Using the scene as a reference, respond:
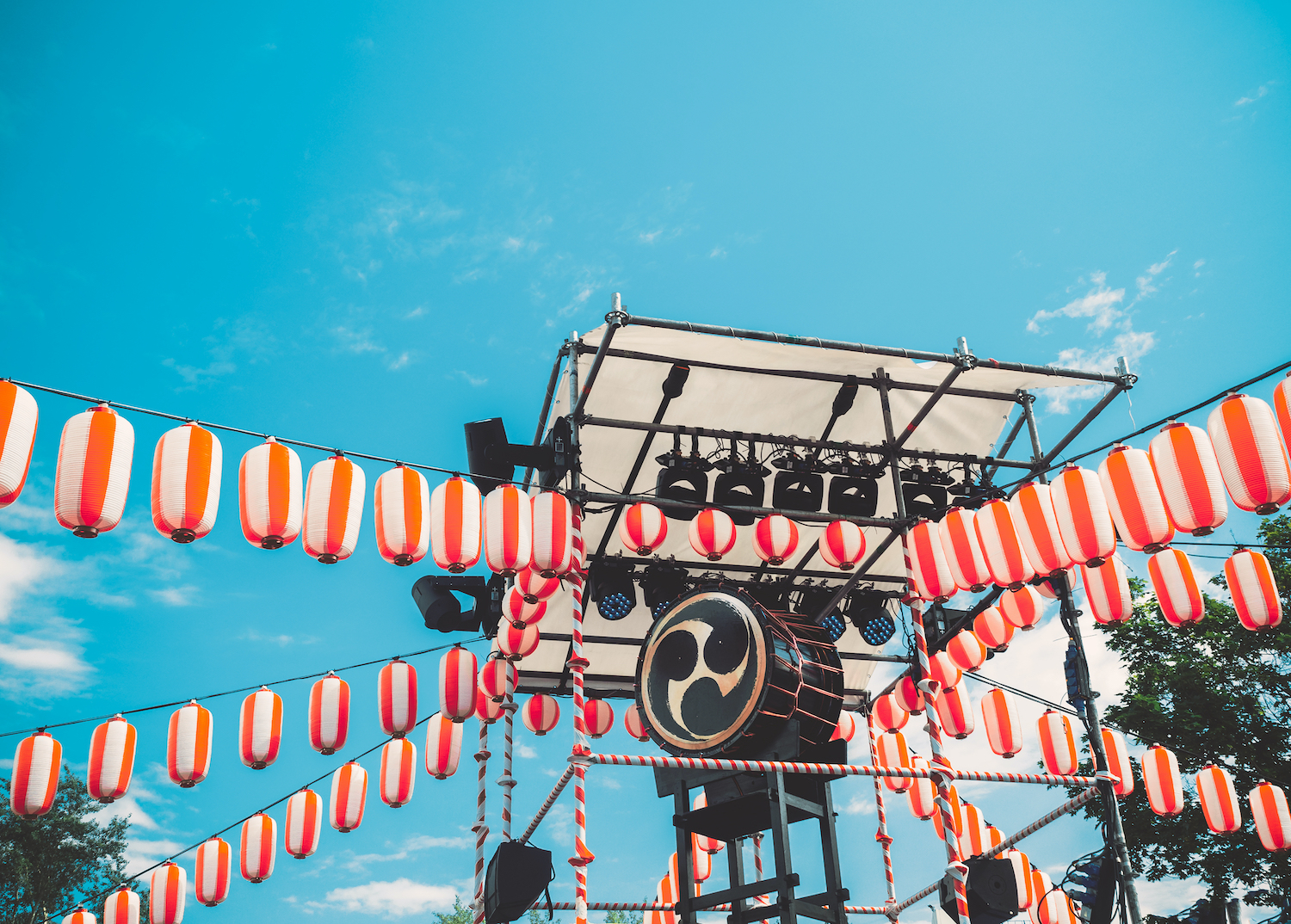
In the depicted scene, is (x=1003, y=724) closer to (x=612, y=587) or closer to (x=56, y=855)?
(x=612, y=587)

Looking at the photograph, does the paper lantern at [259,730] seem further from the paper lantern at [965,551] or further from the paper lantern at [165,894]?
the paper lantern at [965,551]

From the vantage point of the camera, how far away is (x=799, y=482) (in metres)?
7.78

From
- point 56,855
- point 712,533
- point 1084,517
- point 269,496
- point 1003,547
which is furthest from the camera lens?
point 56,855

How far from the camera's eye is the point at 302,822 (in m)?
9.58

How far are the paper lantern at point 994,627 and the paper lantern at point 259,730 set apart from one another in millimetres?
6900

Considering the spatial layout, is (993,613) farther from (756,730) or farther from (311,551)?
(311,551)

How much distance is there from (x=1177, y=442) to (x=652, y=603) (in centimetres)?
500

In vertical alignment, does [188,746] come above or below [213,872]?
above

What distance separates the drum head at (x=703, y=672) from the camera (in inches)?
203

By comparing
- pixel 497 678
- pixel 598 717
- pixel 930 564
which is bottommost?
pixel 598 717

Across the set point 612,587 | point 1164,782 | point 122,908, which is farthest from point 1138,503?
point 122,908

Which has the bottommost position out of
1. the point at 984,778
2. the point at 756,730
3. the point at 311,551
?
the point at 984,778

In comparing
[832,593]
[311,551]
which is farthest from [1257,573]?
[311,551]

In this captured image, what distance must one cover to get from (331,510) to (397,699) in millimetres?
2972
